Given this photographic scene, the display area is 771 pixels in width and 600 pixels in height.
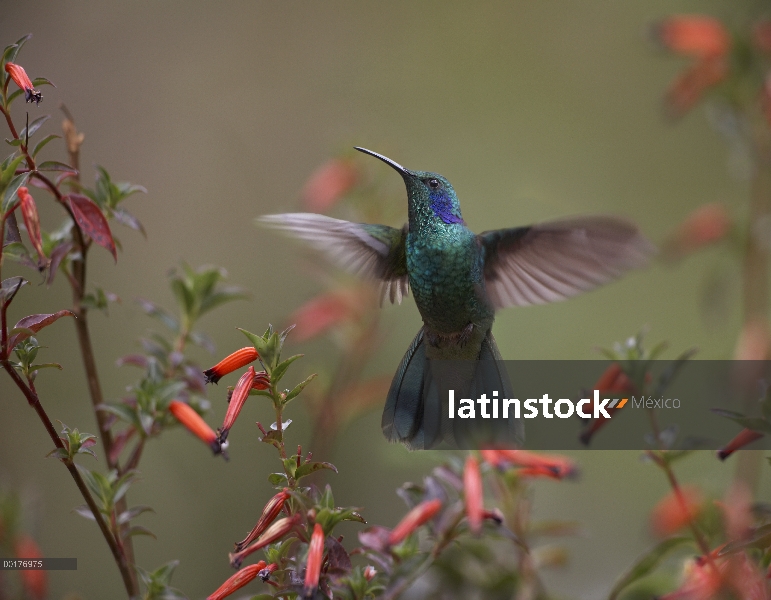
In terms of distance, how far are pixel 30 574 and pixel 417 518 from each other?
100 centimetres

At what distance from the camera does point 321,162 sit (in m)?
4.48

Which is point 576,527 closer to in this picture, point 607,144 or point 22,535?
point 22,535

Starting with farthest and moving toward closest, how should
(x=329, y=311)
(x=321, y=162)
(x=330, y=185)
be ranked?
(x=321, y=162)
(x=330, y=185)
(x=329, y=311)

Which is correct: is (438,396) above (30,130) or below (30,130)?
below

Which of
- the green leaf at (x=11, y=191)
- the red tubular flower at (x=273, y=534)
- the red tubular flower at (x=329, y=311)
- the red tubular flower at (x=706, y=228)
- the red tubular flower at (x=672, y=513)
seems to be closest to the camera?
the red tubular flower at (x=273, y=534)

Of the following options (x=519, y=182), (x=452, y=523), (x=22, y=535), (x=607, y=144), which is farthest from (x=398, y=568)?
(x=607, y=144)

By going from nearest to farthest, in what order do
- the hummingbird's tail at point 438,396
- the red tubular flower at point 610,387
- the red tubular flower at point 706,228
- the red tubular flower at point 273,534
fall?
the red tubular flower at point 273,534
the red tubular flower at point 610,387
the hummingbird's tail at point 438,396
the red tubular flower at point 706,228

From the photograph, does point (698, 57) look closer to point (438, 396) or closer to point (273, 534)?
point (438, 396)

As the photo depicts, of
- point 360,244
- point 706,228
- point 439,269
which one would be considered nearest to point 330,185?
point 360,244

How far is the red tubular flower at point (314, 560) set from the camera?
45.3 inches

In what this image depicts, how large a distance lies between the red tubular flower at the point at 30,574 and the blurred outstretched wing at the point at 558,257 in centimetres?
127

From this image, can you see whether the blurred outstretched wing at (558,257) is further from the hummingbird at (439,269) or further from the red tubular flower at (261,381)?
the red tubular flower at (261,381)

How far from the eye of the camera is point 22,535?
1779 millimetres

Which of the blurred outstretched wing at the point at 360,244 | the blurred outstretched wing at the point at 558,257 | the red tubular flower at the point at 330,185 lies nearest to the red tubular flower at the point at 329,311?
the blurred outstretched wing at the point at 360,244
